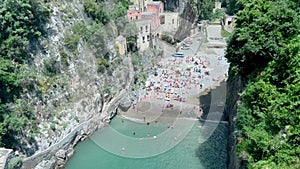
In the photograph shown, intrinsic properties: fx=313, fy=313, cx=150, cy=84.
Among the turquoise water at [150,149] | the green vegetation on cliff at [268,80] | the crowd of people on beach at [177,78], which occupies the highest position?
the green vegetation on cliff at [268,80]

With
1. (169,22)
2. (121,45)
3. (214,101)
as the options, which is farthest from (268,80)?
(169,22)

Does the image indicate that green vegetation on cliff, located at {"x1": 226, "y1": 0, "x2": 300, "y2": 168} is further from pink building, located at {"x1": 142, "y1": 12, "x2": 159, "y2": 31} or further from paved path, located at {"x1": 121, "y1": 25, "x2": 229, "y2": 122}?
pink building, located at {"x1": 142, "y1": 12, "x2": 159, "y2": 31}

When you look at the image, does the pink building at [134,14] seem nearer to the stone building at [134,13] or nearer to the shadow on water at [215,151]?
the stone building at [134,13]

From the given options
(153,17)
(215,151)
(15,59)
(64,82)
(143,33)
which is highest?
(153,17)

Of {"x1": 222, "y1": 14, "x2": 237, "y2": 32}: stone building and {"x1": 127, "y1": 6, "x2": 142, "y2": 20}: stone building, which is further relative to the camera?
{"x1": 222, "y1": 14, "x2": 237, "y2": 32}: stone building

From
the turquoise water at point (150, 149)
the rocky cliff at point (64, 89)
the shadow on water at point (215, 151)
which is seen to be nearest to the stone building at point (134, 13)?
the rocky cliff at point (64, 89)

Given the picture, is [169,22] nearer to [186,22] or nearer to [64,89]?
[186,22]

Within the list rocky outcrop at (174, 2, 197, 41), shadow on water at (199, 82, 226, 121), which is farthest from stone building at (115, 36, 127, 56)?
rocky outcrop at (174, 2, 197, 41)
